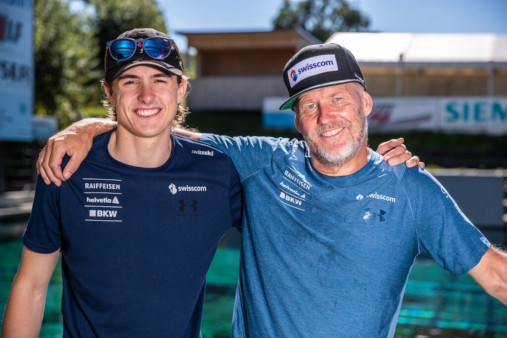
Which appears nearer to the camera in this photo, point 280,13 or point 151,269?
point 151,269

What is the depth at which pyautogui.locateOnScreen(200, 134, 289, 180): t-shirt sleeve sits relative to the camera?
8.23 feet

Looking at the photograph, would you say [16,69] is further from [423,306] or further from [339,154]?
[339,154]

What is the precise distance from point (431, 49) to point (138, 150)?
16586 millimetres

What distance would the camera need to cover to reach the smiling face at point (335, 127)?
229 centimetres

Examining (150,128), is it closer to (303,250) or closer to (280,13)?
(303,250)

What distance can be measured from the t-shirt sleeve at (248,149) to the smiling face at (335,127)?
205 mm

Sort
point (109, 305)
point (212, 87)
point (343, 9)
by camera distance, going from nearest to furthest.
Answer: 1. point (109, 305)
2. point (212, 87)
3. point (343, 9)

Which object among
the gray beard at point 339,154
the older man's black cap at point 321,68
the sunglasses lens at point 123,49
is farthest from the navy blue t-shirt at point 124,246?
the older man's black cap at point 321,68

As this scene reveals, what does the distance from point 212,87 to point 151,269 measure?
21057 millimetres

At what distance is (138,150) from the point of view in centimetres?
225

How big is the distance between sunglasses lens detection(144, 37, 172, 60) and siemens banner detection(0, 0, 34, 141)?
11099mm

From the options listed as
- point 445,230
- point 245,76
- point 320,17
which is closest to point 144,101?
point 445,230

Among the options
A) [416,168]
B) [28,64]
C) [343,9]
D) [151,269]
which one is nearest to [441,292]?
[416,168]

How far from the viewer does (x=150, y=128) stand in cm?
218
